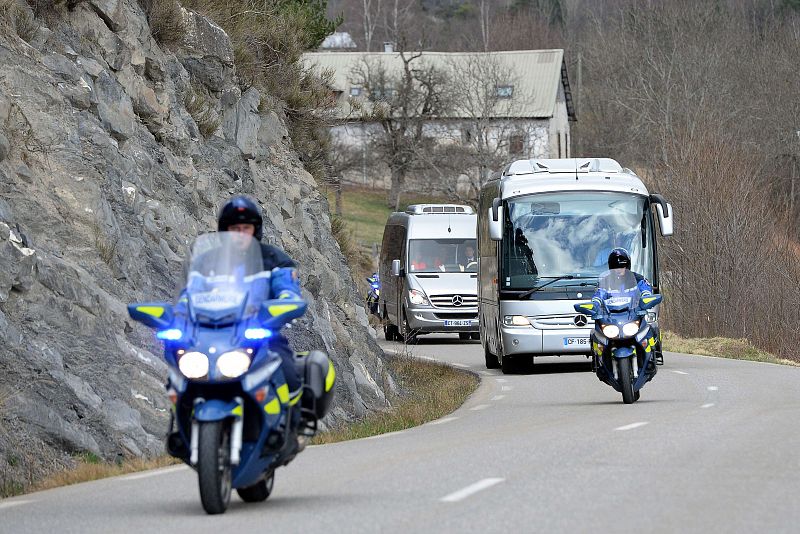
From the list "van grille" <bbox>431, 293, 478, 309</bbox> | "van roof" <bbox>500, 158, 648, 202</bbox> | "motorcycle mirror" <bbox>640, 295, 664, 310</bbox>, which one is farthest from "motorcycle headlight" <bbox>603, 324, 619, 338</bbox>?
"van grille" <bbox>431, 293, 478, 309</bbox>

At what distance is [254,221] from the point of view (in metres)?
8.68

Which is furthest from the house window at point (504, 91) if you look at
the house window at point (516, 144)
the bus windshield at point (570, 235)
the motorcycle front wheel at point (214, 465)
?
the motorcycle front wheel at point (214, 465)

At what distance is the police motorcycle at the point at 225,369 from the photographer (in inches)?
314

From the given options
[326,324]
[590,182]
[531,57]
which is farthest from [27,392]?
[531,57]

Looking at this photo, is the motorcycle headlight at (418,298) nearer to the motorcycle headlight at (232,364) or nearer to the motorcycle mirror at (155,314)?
the motorcycle mirror at (155,314)

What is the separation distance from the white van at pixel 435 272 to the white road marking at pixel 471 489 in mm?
24058

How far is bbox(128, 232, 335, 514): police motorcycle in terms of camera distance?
26.2 ft

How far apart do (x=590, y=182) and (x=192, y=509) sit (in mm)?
16826

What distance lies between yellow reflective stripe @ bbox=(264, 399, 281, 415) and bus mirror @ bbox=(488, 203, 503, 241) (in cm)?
1557

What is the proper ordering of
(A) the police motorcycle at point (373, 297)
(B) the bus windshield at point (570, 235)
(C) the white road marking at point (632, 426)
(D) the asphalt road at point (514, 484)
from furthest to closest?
1. (A) the police motorcycle at point (373, 297)
2. (B) the bus windshield at point (570, 235)
3. (C) the white road marking at point (632, 426)
4. (D) the asphalt road at point (514, 484)

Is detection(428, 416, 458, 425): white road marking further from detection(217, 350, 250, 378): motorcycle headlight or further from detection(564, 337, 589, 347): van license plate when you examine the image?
detection(217, 350, 250, 378): motorcycle headlight

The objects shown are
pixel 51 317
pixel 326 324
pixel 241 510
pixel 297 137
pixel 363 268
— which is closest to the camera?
pixel 241 510

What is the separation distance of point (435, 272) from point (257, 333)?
89.1 ft

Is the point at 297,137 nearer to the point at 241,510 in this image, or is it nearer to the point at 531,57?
the point at 241,510
